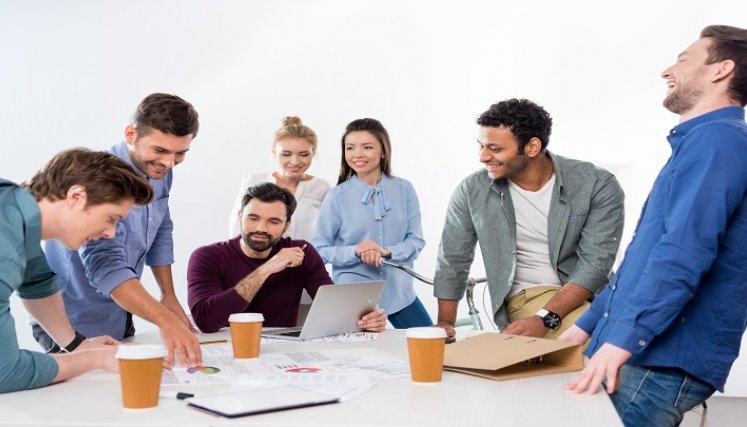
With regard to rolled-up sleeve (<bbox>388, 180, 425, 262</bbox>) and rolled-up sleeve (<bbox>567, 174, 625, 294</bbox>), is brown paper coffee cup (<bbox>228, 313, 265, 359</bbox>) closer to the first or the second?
rolled-up sleeve (<bbox>567, 174, 625, 294</bbox>)

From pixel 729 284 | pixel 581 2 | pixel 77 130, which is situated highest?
pixel 581 2

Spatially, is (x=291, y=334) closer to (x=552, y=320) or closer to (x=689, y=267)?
(x=552, y=320)

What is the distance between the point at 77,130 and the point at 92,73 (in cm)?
41

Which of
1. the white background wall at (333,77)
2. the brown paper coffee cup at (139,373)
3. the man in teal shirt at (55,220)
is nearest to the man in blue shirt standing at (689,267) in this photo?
the brown paper coffee cup at (139,373)

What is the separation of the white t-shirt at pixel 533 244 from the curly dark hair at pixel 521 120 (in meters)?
0.18

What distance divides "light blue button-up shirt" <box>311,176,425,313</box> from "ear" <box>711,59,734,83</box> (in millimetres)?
1807

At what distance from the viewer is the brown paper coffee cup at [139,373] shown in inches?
53.4

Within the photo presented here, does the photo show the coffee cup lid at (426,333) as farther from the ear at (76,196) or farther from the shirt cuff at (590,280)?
the shirt cuff at (590,280)

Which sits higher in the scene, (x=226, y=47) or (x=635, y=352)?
(x=226, y=47)

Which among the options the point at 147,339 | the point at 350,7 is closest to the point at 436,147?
the point at 350,7

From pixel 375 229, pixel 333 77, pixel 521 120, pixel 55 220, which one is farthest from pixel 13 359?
pixel 333 77

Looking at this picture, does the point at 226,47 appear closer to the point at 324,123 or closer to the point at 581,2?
the point at 324,123

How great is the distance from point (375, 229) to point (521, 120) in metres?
1.03

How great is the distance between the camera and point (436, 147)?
17.8 feet
